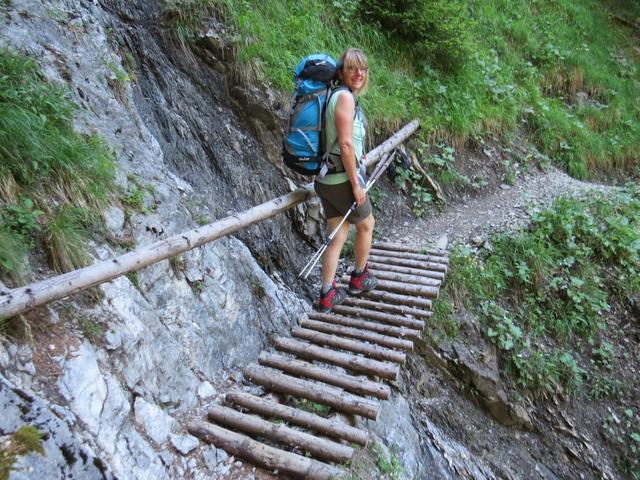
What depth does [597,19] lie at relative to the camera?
15.2m

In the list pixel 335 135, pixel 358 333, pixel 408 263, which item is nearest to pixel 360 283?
pixel 358 333

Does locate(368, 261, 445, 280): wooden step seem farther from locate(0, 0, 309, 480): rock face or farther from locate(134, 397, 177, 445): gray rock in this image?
locate(134, 397, 177, 445): gray rock

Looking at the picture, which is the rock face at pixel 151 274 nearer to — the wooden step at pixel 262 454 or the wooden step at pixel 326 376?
the wooden step at pixel 262 454

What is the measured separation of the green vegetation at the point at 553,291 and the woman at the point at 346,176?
1842 mm

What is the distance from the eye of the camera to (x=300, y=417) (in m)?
3.66

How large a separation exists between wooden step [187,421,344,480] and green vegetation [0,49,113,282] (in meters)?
1.58

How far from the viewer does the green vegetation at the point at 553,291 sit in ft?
Answer: 22.0

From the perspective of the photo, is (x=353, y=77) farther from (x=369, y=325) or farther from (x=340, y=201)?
(x=369, y=325)

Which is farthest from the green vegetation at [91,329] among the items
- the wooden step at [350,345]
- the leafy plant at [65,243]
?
the wooden step at [350,345]

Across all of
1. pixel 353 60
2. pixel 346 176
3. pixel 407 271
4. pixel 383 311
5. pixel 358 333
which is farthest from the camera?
pixel 407 271

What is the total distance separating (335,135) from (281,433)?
9.00ft

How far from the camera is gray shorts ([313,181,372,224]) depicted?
192 inches

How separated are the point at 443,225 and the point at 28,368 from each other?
6.78 metres

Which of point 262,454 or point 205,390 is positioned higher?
point 262,454
